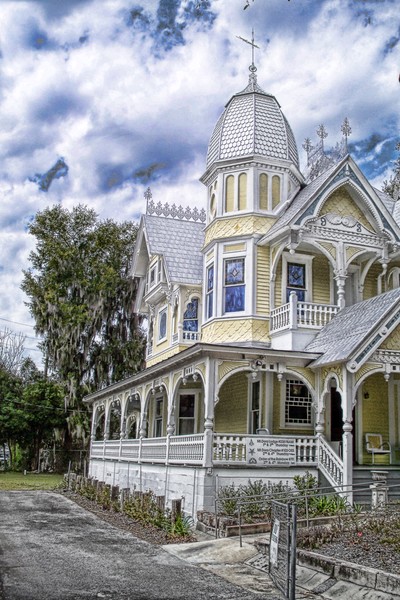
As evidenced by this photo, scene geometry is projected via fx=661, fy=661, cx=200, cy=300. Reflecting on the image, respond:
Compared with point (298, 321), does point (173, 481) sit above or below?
below

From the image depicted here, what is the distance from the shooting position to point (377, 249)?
2108cm

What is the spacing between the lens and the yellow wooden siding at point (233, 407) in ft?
67.9

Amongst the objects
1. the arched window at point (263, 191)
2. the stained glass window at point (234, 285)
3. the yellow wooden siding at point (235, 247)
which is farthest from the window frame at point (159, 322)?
the arched window at point (263, 191)

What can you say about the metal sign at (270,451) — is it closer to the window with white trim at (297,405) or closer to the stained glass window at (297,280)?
the window with white trim at (297,405)

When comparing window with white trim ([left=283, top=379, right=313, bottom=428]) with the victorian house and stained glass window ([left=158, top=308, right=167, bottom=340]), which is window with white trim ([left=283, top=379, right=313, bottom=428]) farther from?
stained glass window ([left=158, top=308, right=167, bottom=340])

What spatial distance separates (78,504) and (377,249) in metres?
12.9

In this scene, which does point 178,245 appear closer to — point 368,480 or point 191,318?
point 191,318

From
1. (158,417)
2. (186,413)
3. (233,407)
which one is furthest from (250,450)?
(158,417)

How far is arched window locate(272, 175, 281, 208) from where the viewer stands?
2241 cm

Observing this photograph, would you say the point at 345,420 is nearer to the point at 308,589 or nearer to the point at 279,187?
the point at 308,589

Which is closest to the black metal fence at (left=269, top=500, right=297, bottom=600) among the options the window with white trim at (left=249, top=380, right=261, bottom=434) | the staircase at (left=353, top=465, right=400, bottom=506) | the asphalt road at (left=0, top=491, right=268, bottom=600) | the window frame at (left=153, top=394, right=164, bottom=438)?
the asphalt road at (left=0, top=491, right=268, bottom=600)

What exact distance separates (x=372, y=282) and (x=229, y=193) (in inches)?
226

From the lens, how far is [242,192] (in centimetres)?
2253

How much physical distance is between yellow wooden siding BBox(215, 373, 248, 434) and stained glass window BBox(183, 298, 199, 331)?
343 cm
